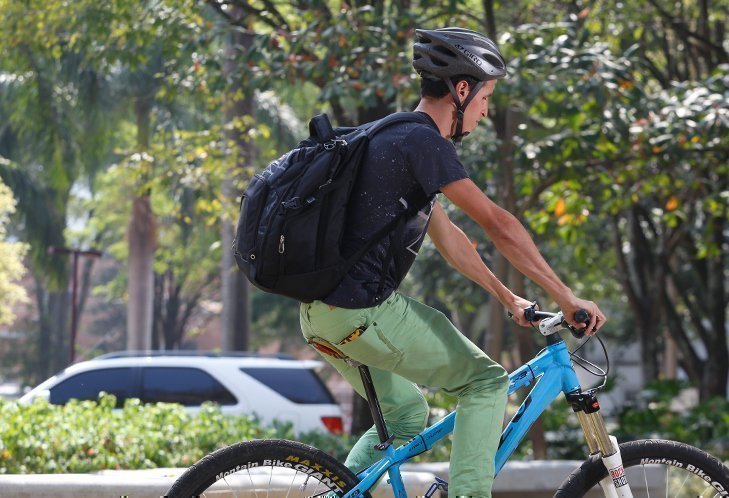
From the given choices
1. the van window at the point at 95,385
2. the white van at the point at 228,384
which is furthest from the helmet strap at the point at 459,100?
the white van at the point at 228,384

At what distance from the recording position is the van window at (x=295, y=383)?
14211mm

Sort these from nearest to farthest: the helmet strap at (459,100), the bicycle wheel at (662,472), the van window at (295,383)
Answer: the helmet strap at (459,100) < the bicycle wheel at (662,472) < the van window at (295,383)

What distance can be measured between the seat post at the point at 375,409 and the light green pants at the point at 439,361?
95 mm

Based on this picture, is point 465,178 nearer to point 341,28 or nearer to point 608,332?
point 341,28

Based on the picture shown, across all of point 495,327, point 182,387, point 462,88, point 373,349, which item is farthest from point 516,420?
point 182,387

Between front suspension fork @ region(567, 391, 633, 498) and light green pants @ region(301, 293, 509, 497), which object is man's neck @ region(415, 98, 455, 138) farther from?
front suspension fork @ region(567, 391, 633, 498)

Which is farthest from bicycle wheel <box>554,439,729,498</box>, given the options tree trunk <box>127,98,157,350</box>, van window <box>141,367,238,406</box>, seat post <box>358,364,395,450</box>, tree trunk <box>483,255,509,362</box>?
tree trunk <box>127,98,157,350</box>

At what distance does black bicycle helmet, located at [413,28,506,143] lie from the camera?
12.5ft

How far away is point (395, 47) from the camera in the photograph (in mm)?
10438

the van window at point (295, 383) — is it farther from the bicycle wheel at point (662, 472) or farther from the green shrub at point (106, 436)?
the bicycle wheel at point (662, 472)

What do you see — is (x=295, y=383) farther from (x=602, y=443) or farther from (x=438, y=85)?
(x=438, y=85)

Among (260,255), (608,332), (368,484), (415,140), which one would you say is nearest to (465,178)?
(415,140)

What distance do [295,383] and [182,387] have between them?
128 cm

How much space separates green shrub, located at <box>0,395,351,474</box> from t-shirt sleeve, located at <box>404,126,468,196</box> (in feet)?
14.5
